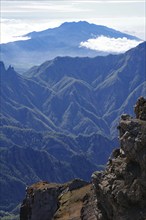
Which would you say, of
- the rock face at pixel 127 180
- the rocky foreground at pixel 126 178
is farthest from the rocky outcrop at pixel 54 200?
the rock face at pixel 127 180

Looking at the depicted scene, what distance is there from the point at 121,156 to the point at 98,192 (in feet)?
15.3

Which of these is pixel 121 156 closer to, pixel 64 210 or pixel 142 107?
pixel 142 107

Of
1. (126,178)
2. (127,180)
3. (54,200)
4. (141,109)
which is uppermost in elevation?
(54,200)

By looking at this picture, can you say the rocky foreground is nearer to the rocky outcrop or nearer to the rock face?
the rock face

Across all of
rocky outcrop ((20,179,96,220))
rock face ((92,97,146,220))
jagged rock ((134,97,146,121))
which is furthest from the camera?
rocky outcrop ((20,179,96,220))

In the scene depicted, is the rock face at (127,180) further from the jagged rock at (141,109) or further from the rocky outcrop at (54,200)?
the rocky outcrop at (54,200)

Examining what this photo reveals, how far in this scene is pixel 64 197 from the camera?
8256 centimetres

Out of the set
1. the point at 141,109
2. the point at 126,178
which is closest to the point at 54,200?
the point at 141,109

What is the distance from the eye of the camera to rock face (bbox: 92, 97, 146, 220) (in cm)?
4872

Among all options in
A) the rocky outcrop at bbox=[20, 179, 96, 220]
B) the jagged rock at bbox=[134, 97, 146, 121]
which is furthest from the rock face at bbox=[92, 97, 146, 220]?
the rocky outcrop at bbox=[20, 179, 96, 220]

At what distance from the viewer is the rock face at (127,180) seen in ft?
160

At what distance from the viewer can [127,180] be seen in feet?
165

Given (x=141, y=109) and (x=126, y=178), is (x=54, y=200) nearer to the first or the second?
(x=141, y=109)

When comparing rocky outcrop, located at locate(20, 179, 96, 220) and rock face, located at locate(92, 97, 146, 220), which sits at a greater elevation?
rocky outcrop, located at locate(20, 179, 96, 220)
